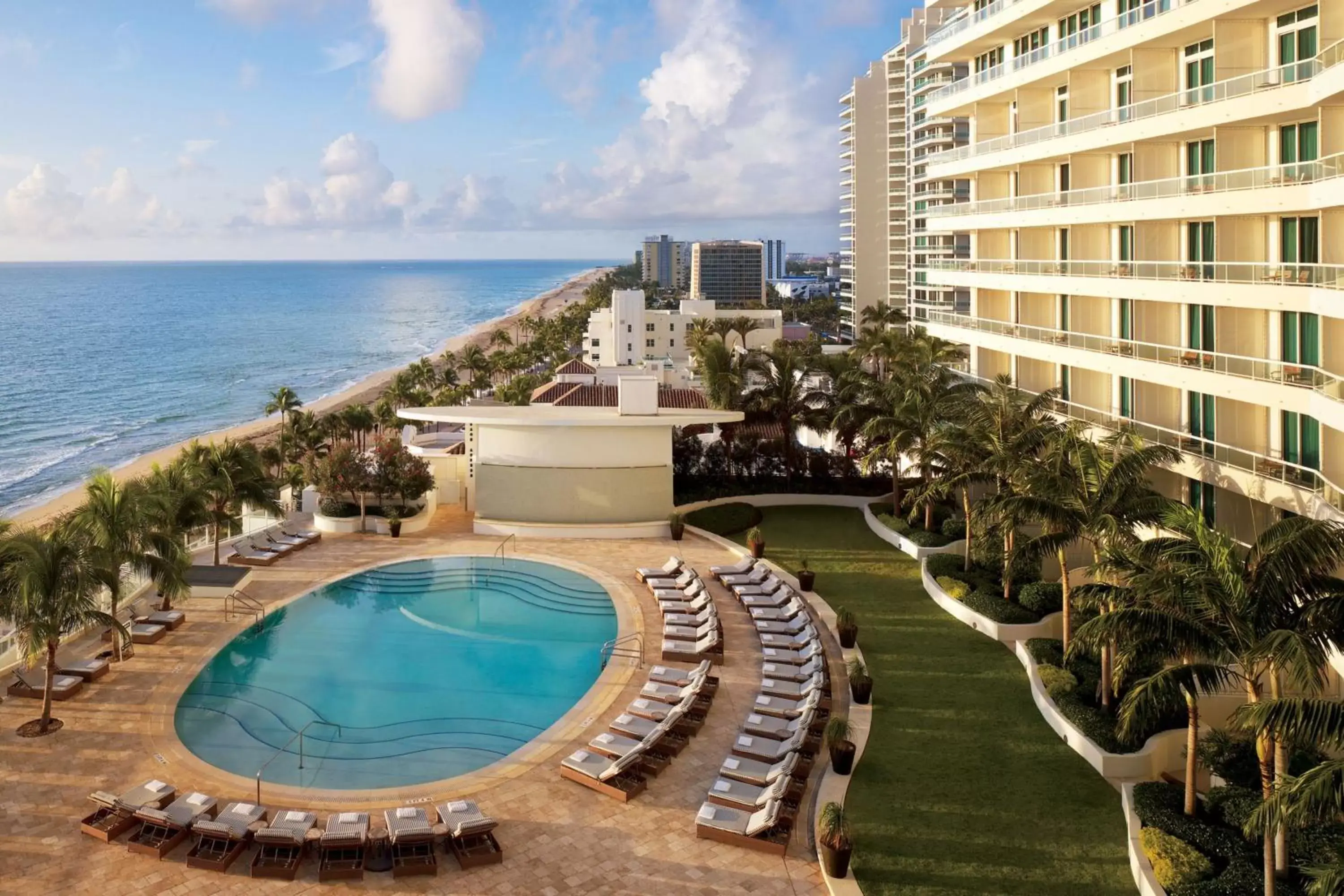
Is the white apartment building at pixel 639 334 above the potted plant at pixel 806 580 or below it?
above

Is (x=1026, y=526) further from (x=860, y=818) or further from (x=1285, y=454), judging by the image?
(x=860, y=818)

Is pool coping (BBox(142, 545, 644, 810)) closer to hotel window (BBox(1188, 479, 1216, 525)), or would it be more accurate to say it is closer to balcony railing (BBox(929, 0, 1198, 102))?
hotel window (BBox(1188, 479, 1216, 525))

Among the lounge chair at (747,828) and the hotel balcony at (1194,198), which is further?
the hotel balcony at (1194,198)

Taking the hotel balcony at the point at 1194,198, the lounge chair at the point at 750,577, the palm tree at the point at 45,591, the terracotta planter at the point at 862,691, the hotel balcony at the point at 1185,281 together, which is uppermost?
the hotel balcony at the point at 1194,198

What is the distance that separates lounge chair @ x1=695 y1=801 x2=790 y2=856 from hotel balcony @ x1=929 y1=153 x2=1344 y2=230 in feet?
46.9

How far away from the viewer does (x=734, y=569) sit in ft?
93.1

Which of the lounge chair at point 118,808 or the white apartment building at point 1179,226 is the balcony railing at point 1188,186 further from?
the lounge chair at point 118,808

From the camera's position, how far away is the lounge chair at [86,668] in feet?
69.2

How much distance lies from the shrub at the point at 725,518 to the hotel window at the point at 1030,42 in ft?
54.8

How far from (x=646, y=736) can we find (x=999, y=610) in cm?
961

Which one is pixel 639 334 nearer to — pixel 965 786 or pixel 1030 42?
pixel 1030 42

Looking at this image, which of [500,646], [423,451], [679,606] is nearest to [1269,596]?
[679,606]

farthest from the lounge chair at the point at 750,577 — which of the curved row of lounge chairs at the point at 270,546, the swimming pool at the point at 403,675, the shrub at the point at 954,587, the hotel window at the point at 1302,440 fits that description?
the curved row of lounge chairs at the point at 270,546

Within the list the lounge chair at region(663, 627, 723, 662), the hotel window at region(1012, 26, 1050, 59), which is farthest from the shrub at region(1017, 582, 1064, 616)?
the hotel window at region(1012, 26, 1050, 59)
